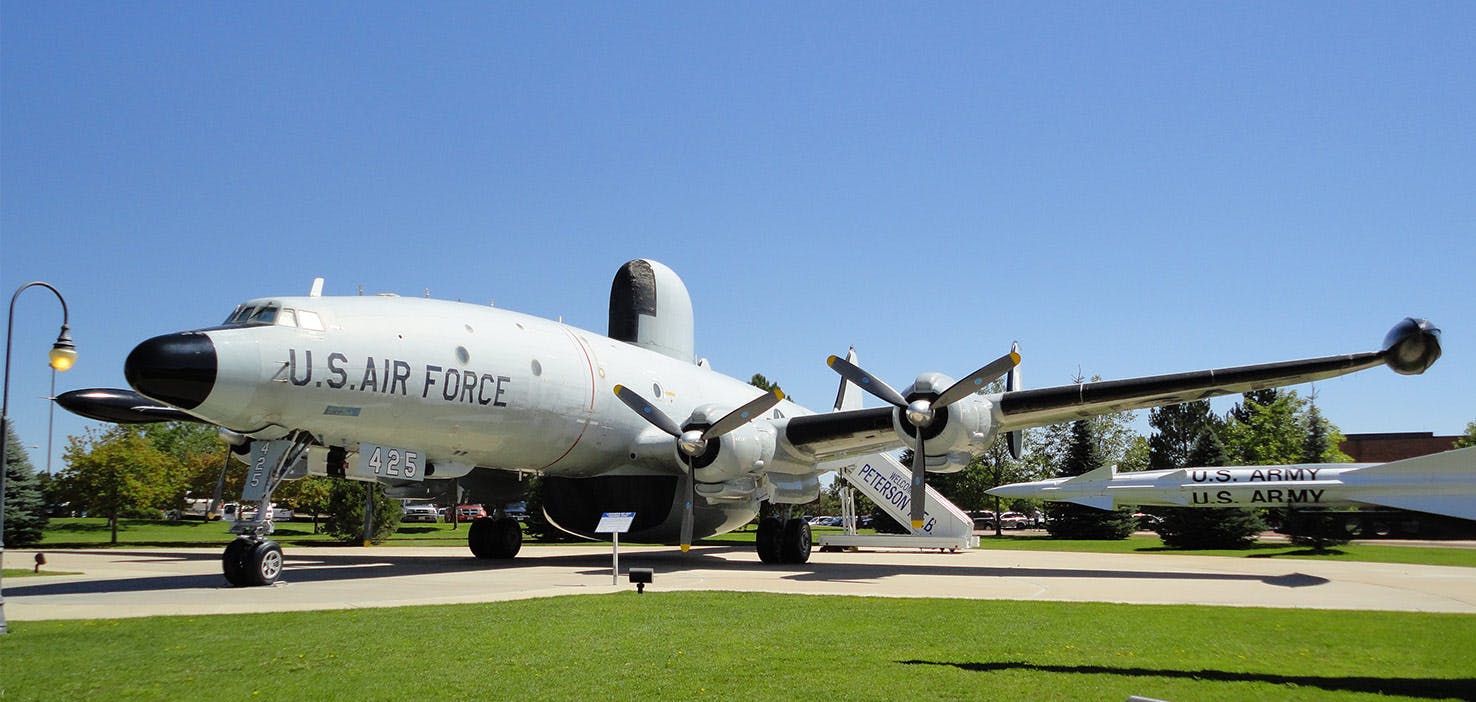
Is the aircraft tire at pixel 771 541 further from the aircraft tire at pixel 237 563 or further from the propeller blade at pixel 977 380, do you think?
the aircraft tire at pixel 237 563

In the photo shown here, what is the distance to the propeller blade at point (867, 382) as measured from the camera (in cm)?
1864

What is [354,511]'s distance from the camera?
3238 centimetres

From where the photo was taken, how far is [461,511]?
8125 cm

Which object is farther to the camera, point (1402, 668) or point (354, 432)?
point (354, 432)

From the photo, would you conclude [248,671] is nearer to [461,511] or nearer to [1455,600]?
[1455,600]

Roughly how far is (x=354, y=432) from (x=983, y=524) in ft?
180

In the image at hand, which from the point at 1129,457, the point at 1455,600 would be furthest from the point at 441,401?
the point at 1129,457

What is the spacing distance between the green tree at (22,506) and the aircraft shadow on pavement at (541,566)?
18.3 feet

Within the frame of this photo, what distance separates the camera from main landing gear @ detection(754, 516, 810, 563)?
22.5 m

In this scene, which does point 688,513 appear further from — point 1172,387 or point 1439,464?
point 1439,464

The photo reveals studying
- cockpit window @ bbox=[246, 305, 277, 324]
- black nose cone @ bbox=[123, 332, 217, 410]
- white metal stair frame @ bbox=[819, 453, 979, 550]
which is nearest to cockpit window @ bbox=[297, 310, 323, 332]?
cockpit window @ bbox=[246, 305, 277, 324]

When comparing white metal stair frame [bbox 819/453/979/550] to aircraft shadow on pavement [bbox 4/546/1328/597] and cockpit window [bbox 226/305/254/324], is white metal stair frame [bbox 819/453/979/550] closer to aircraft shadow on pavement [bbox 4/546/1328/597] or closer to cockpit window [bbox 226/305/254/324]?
aircraft shadow on pavement [bbox 4/546/1328/597]

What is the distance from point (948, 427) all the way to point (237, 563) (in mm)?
12261

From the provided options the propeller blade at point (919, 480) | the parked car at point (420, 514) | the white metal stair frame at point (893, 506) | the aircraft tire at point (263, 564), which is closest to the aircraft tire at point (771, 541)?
the propeller blade at point (919, 480)
